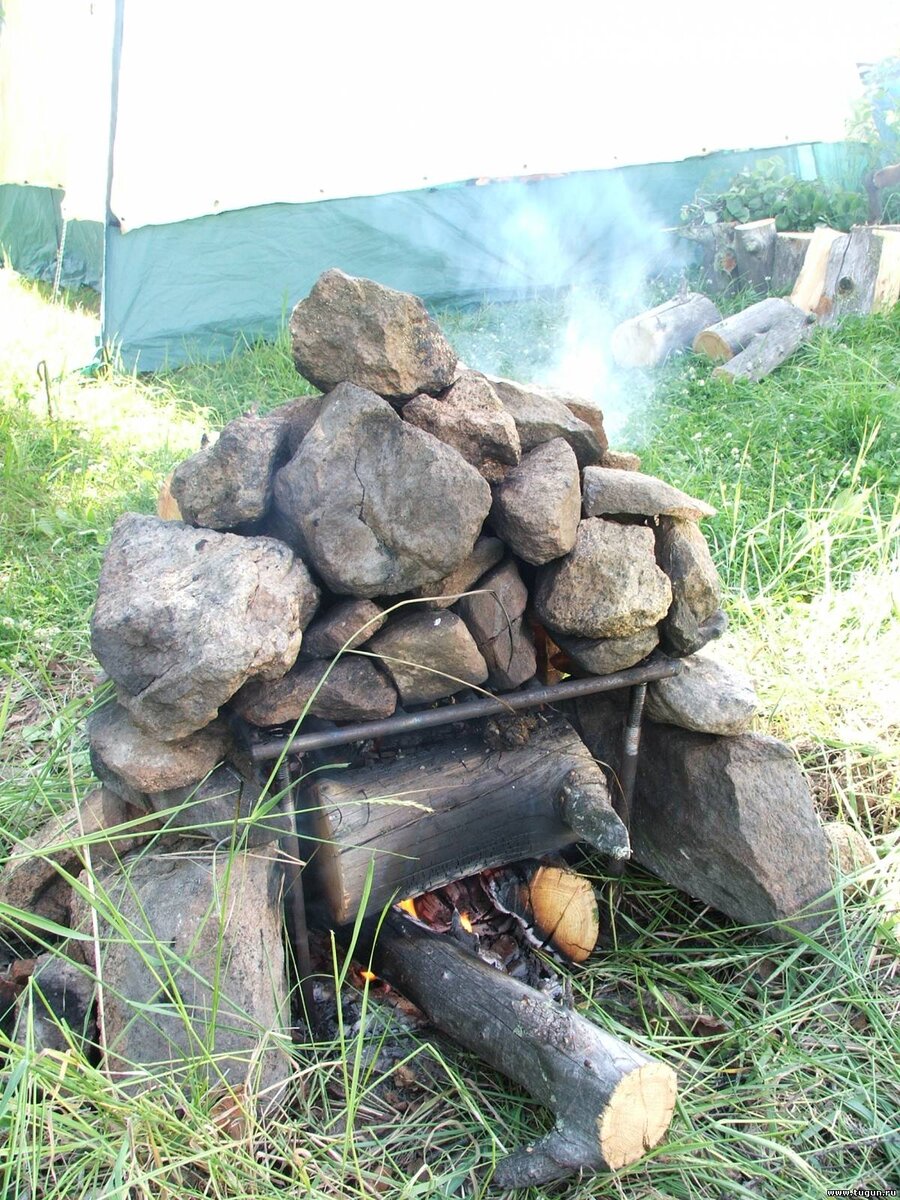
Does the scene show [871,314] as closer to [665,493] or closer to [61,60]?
[665,493]

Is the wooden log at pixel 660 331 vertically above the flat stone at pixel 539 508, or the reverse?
the wooden log at pixel 660 331

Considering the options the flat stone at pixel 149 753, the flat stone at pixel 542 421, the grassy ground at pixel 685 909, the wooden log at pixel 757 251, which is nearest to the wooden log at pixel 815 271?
the wooden log at pixel 757 251

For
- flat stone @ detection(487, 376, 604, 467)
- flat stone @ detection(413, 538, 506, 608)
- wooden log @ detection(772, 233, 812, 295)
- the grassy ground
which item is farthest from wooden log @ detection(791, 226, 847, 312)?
flat stone @ detection(413, 538, 506, 608)

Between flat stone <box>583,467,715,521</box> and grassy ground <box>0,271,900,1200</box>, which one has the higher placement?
flat stone <box>583,467,715,521</box>

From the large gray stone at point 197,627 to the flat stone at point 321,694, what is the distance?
0.08m

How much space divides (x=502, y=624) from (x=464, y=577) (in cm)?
13

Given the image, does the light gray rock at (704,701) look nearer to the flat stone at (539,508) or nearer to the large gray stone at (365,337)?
the flat stone at (539,508)

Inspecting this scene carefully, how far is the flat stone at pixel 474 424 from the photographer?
6.73ft

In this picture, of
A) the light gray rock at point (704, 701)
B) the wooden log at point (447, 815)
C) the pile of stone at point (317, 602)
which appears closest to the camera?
the pile of stone at point (317, 602)

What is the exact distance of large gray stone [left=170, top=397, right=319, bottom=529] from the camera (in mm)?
2049

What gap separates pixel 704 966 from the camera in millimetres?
2422

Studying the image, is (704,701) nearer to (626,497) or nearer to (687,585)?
(687,585)

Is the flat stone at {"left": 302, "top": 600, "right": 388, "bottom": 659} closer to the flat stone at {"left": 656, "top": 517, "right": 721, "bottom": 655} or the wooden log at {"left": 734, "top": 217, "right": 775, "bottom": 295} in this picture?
the flat stone at {"left": 656, "top": 517, "right": 721, "bottom": 655}

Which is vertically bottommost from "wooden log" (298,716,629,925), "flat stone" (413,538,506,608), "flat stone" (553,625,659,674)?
"wooden log" (298,716,629,925)
